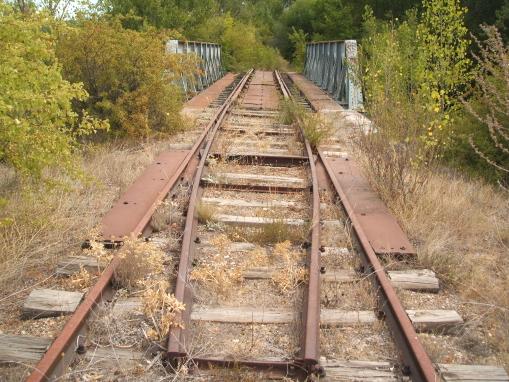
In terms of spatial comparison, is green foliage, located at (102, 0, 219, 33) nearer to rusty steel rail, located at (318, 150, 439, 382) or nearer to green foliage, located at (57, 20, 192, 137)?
green foliage, located at (57, 20, 192, 137)

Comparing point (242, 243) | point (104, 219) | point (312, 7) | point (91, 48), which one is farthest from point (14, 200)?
point (312, 7)

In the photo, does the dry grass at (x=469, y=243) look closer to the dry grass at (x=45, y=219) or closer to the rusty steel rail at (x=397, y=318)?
the rusty steel rail at (x=397, y=318)

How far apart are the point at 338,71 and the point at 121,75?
864 centimetres

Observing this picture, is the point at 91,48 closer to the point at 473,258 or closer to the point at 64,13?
the point at 64,13

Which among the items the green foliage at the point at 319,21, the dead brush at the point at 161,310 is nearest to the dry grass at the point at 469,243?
the dead brush at the point at 161,310

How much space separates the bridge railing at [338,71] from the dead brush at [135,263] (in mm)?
6071

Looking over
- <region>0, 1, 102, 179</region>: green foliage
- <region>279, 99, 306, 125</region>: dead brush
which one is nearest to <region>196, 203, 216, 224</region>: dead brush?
<region>0, 1, 102, 179</region>: green foliage

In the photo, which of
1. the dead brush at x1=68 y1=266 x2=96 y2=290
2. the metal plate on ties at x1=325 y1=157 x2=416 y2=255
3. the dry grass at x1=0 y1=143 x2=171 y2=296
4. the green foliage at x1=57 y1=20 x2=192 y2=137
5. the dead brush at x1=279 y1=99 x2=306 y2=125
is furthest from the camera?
the dead brush at x1=279 y1=99 x2=306 y2=125

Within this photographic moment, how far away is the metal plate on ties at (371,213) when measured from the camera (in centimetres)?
500

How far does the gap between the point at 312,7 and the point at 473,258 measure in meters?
43.1

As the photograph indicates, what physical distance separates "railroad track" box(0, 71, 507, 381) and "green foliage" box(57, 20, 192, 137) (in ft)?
6.64

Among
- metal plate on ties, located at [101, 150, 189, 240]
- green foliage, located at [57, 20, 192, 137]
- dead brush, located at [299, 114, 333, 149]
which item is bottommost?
metal plate on ties, located at [101, 150, 189, 240]

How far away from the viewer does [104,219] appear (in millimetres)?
5355

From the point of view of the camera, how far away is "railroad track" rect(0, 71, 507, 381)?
3336 millimetres
